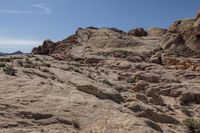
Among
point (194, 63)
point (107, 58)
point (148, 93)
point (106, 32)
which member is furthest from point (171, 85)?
point (106, 32)

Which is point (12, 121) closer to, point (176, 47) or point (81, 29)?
point (176, 47)

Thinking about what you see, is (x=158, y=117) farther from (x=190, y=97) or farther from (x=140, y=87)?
(x=140, y=87)

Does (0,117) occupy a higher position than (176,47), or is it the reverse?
(176,47)

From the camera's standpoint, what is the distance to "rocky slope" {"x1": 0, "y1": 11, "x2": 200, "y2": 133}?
37.4 ft

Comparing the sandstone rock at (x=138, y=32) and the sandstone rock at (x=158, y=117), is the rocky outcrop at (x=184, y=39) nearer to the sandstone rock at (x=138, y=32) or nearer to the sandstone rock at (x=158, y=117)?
the sandstone rock at (x=138, y=32)

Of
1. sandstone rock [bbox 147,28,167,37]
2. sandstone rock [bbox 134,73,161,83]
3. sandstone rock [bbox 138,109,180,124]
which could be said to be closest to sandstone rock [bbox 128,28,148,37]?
sandstone rock [bbox 147,28,167,37]

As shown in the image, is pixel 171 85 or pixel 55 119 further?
pixel 171 85

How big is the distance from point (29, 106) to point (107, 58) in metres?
19.5

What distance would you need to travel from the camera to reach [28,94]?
43.2 ft

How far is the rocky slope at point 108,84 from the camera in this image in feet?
37.4

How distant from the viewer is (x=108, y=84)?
68.8 ft

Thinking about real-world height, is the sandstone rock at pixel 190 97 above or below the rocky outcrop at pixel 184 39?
below

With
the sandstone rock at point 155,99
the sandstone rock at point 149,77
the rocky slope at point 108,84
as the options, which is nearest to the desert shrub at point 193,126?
the rocky slope at point 108,84

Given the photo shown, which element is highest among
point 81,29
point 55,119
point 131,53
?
point 81,29
